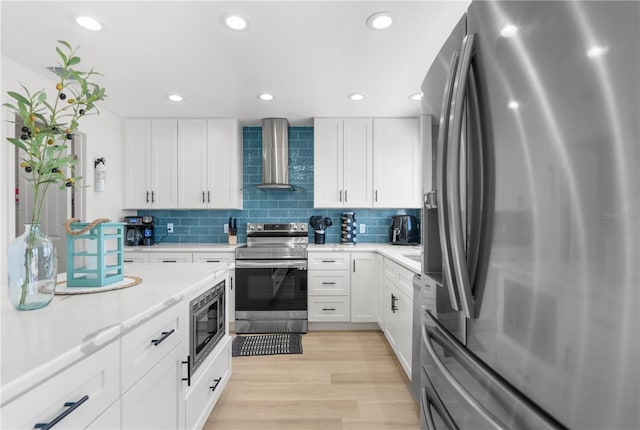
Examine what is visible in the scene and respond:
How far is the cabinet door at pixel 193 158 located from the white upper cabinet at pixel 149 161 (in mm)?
71

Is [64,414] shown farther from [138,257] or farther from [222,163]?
[222,163]

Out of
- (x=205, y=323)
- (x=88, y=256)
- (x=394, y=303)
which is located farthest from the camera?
(x=394, y=303)

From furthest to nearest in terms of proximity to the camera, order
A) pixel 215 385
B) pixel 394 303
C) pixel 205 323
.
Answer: pixel 394 303 < pixel 215 385 < pixel 205 323

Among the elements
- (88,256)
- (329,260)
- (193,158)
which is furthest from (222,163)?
(88,256)

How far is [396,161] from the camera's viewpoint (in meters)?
3.52

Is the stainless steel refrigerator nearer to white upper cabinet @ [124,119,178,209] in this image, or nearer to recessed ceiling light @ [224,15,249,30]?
recessed ceiling light @ [224,15,249,30]

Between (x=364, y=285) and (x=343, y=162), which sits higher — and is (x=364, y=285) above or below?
below

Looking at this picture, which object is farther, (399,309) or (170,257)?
(170,257)

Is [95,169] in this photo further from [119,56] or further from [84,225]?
[84,225]

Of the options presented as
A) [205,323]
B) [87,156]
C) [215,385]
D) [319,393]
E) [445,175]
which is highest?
[87,156]

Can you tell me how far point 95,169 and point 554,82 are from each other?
3.77m

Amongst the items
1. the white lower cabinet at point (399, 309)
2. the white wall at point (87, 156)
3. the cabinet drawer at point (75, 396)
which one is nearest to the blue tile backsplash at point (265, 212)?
the white wall at point (87, 156)

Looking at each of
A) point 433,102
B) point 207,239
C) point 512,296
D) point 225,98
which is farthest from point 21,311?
point 207,239

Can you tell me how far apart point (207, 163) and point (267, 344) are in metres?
2.10
